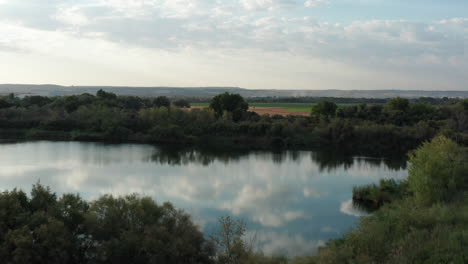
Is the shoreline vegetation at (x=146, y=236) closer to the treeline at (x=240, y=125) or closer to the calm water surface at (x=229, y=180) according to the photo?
the calm water surface at (x=229, y=180)

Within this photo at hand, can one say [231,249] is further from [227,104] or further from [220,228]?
[227,104]

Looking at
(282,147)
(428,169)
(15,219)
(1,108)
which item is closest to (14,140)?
(1,108)

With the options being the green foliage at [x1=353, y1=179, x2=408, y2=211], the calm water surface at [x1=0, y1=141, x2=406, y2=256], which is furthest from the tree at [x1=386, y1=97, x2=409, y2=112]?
the green foliage at [x1=353, y1=179, x2=408, y2=211]

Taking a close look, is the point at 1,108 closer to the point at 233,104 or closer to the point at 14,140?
the point at 14,140

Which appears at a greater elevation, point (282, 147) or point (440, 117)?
point (440, 117)

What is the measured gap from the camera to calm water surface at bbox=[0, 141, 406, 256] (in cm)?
1542

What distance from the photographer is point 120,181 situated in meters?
21.8

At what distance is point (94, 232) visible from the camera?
10500 millimetres

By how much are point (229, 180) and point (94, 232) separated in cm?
1319

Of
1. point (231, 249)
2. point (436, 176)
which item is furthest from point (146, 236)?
point (436, 176)

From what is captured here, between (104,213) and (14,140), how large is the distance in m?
30.9

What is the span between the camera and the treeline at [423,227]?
811 centimetres

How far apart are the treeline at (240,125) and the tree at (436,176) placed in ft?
63.7

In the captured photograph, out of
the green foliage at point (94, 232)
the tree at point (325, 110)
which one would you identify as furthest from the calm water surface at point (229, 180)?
the tree at point (325, 110)
